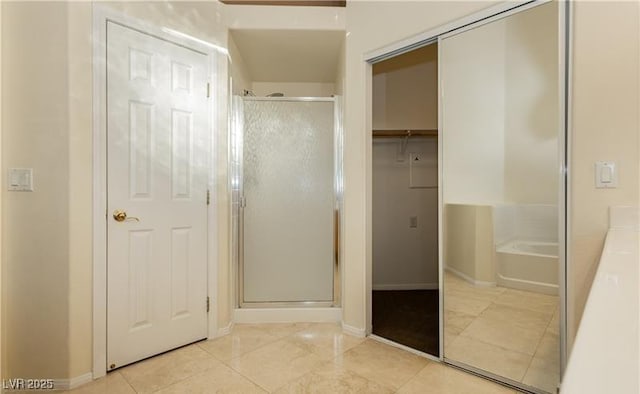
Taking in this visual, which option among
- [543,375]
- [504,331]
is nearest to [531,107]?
[504,331]

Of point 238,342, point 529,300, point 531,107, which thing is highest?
point 531,107

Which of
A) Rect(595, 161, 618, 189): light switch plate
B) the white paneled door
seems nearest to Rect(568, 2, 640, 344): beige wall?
Rect(595, 161, 618, 189): light switch plate

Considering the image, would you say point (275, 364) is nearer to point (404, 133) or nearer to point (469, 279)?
point (469, 279)

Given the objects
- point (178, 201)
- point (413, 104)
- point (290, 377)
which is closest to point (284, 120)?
point (178, 201)

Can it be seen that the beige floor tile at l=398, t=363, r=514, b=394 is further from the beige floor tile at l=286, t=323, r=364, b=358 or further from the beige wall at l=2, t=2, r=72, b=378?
the beige wall at l=2, t=2, r=72, b=378

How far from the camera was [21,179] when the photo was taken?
163 centimetres

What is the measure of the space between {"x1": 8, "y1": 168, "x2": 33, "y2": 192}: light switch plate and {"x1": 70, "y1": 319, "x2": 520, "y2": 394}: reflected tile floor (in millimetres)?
1094

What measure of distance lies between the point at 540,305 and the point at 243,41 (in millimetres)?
2724

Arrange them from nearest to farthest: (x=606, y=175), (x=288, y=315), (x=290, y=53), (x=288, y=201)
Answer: (x=606, y=175), (x=288, y=315), (x=288, y=201), (x=290, y=53)

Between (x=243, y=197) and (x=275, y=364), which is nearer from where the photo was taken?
(x=275, y=364)

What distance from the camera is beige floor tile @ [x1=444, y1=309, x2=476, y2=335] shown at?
6.25ft

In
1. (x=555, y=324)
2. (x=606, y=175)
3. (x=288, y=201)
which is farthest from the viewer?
(x=288, y=201)

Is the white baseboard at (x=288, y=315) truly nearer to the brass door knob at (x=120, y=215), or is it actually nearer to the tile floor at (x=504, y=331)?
the tile floor at (x=504, y=331)

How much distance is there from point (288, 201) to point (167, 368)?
55.5 inches
